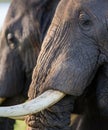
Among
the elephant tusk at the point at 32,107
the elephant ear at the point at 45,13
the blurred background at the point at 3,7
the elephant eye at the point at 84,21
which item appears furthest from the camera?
the blurred background at the point at 3,7

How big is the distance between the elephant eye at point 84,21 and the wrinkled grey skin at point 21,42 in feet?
3.70

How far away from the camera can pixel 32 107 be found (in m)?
3.18

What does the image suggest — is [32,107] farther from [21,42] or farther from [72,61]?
[21,42]

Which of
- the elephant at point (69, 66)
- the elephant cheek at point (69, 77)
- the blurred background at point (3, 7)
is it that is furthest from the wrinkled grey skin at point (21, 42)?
the blurred background at point (3, 7)

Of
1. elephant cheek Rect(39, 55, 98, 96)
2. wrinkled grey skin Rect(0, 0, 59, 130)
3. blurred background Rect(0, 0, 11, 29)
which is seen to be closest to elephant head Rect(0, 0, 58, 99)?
wrinkled grey skin Rect(0, 0, 59, 130)

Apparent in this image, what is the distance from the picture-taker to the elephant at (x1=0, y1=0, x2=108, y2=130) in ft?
10.6

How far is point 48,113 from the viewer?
329 cm

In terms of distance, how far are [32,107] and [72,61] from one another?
30 cm

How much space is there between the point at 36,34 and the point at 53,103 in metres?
1.36

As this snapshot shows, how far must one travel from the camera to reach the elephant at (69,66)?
10.6ft

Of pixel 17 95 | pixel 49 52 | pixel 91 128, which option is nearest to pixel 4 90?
pixel 17 95

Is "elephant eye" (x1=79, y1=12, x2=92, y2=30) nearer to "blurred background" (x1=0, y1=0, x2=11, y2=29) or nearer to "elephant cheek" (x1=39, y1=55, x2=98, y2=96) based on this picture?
"elephant cheek" (x1=39, y1=55, x2=98, y2=96)

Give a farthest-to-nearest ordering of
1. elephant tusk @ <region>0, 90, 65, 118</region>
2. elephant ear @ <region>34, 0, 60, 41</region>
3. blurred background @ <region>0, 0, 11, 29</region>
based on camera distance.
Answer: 1. blurred background @ <region>0, 0, 11, 29</region>
2. elephant ear @ <region>34, 0, 60, 41</region>
3. elephant tusk @ <region>0, 90, 65, 118</region>

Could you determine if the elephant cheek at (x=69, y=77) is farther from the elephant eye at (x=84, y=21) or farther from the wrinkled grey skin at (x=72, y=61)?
the elephant eye at (x=84, y=21)
